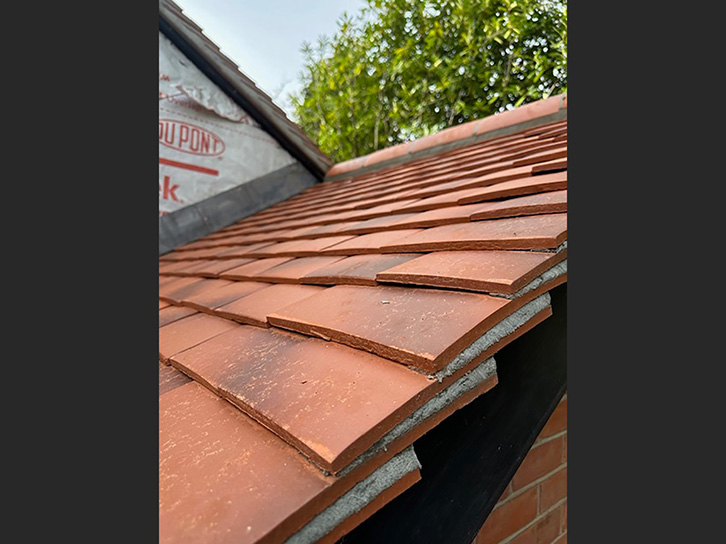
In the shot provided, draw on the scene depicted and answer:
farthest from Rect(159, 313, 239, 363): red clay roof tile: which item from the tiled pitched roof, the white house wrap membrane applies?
the white house wrap membrane

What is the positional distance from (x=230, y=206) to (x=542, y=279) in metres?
4.04

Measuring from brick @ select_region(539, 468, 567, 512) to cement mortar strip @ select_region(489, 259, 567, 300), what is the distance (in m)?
1.16

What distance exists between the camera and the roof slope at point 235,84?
397 centimetres

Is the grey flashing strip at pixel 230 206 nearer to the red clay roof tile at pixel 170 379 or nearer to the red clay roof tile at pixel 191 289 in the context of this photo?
the red clay roof tile at pixel 191 289

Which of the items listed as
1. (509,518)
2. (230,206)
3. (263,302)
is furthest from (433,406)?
(230,206)

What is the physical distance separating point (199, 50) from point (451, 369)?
176 inches

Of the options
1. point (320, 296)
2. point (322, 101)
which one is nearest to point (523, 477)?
point (320, 296)

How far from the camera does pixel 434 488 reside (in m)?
0.80

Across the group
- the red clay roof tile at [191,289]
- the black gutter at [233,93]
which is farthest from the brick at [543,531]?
the black gutter at [233,93]

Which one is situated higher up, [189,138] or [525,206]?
[189,138]

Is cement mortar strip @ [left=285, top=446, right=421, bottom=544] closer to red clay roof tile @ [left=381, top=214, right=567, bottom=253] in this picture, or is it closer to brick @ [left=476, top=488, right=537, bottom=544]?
red clay roof tile @ [left=381, top=214, right=567, bottom=253]

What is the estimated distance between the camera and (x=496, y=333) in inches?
29.5

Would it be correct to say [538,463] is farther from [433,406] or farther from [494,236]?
[433,406]

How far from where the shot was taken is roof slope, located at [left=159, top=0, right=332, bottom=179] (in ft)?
13.0
